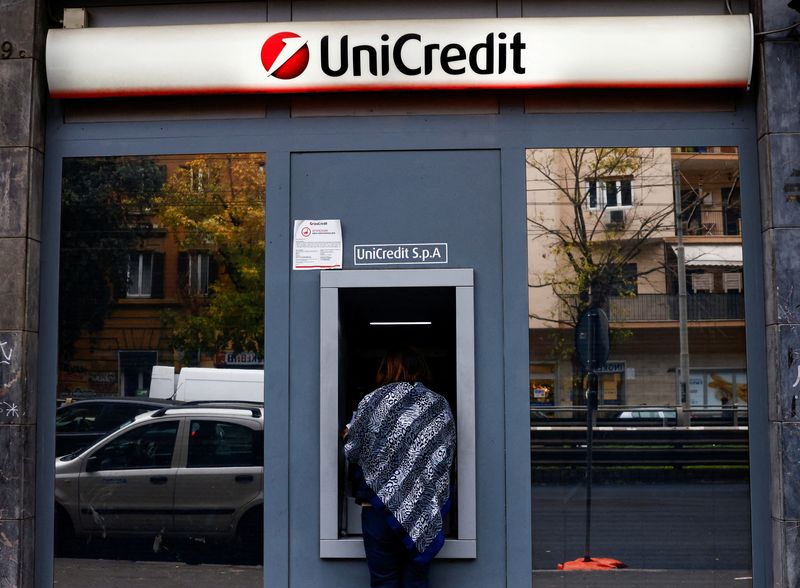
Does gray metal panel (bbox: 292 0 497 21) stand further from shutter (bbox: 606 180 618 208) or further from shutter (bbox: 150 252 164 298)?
shutter (bbox: 150 252 164 298)

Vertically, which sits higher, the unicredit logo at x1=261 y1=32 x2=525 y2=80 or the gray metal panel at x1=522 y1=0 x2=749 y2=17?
the gray metal panel at x1=522 y1=0 x2=749 y2=17

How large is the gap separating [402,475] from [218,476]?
4.07ft

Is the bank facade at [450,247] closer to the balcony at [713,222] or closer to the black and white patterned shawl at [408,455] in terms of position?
the balcony at [713,222]

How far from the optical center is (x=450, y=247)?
17.9 feet

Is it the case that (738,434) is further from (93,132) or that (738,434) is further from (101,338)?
(93,132)

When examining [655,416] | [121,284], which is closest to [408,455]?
[655,416]

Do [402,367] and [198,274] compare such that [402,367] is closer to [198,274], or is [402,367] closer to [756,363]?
[198,274]

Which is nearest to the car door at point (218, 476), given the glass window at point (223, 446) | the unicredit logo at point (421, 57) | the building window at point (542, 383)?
the glass window at point (223, 446)

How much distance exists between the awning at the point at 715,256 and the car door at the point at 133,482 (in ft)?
9.81


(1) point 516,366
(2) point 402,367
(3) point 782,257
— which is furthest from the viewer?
(1) point 516,366

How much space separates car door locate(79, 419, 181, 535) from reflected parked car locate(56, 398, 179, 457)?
8cm

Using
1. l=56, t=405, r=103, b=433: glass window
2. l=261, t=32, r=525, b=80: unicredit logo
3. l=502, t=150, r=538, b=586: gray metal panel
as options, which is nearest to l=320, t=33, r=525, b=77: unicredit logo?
l=261, t=32, r=525, b=80: unicredit logo

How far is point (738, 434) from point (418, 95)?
2.57 meters

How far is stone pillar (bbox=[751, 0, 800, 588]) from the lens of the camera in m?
5.20
